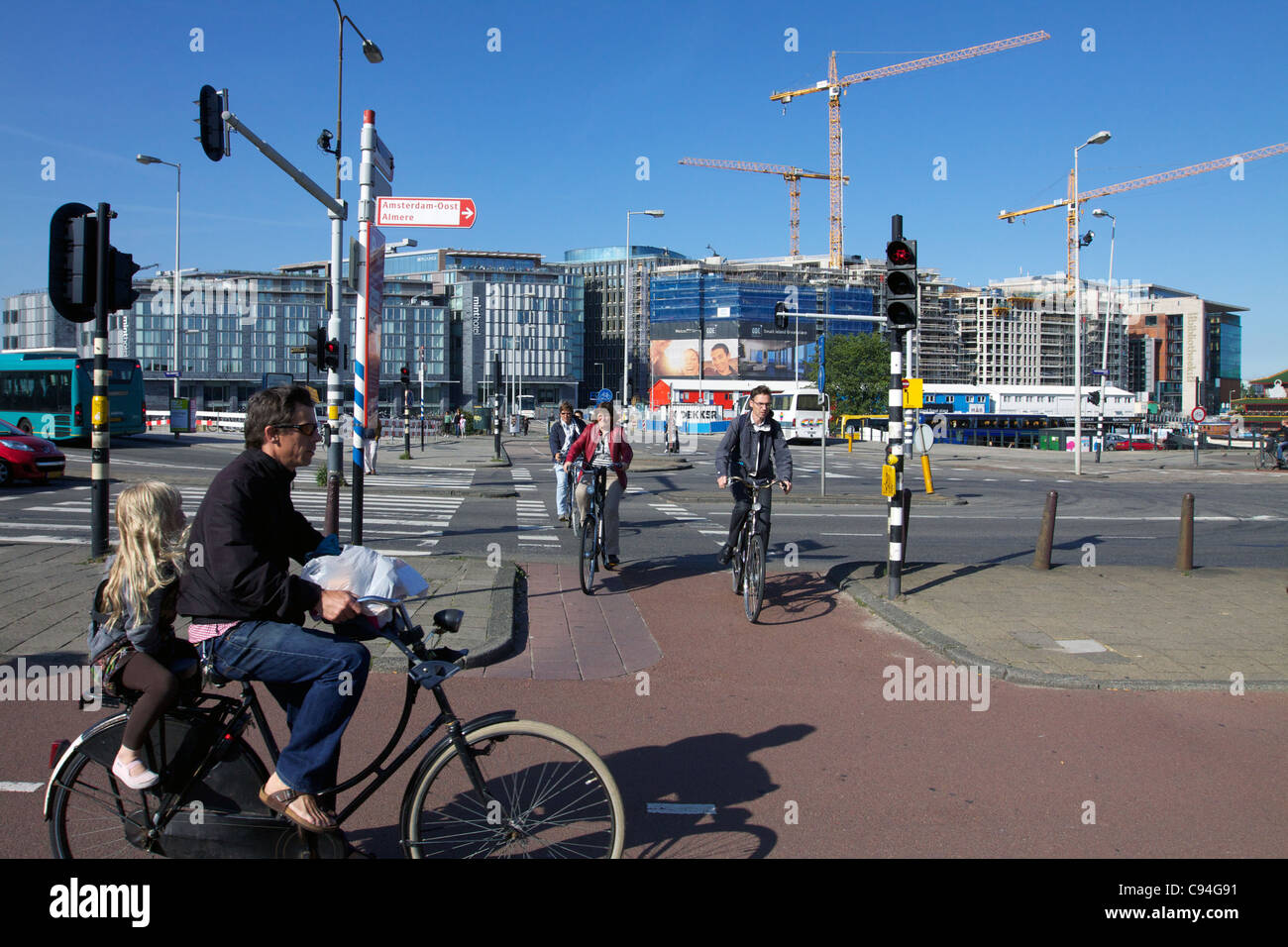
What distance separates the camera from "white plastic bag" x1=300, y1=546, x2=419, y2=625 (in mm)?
3225

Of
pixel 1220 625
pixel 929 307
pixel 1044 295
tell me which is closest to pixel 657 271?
pixel 929 307

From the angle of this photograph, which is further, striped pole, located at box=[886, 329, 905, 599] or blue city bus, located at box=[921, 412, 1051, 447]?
blue city bus, located at box=[921, 412, 1051, 447]

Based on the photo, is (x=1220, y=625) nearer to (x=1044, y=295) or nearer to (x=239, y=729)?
(x=239, y=729)

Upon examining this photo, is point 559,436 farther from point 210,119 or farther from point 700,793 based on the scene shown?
point 700,793

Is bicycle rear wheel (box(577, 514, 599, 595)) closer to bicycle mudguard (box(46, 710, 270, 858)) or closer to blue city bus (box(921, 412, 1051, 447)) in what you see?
bicycle mudguard (box(46, 710, 270, 858))

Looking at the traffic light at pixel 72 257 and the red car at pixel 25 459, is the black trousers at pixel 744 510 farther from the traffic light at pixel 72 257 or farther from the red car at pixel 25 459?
the red car at pixel 25 459

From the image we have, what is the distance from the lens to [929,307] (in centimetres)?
15925

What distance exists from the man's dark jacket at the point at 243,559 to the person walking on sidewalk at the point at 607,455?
259 inches

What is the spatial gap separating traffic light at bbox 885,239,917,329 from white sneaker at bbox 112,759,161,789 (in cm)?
678

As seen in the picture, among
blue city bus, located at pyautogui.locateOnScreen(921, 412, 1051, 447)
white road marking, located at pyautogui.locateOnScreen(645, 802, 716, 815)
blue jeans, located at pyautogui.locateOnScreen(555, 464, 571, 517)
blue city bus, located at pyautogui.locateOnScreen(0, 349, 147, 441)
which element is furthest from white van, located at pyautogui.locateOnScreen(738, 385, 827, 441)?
white road marking, located at pyautogui.locateOnScreen(645, 802, 716, 815)

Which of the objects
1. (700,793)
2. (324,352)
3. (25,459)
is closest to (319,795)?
(700,793)

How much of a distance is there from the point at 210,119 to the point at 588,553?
6.76 meters
